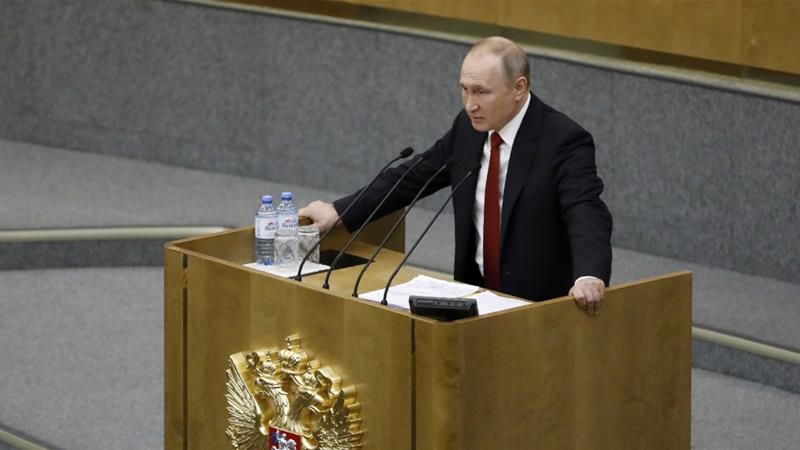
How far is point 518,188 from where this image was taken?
3102 millimetres

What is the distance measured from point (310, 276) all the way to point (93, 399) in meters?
1.32

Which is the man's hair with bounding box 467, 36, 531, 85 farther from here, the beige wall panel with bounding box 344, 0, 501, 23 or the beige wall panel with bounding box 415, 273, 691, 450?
the beige wall panel with bounding box 344, 0, 501, 23

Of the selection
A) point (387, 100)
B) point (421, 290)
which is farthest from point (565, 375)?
point (387, 100)

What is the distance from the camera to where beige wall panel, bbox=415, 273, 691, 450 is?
2.64m

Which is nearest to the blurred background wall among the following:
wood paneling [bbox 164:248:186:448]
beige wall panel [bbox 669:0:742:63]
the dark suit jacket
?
beige wall panel [bbox 669:0:742:63]

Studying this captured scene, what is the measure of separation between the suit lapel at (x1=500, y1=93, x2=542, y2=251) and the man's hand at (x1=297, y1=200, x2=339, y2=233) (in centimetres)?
46

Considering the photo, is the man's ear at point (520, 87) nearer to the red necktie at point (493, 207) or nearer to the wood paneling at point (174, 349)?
the red necktie at point (493, 207)

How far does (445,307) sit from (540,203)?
1.86 ft

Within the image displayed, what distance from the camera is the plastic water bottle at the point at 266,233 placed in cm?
326

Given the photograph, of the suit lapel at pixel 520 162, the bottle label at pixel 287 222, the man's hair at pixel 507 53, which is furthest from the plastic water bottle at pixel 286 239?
the man's hair at pixel 507 53

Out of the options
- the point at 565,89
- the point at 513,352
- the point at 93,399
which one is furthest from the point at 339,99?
the point at 513,352

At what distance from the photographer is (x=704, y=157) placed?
15.7ft

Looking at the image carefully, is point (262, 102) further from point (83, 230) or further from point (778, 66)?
point (778, 66)

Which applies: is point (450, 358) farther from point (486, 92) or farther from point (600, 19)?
point (600, 19)
